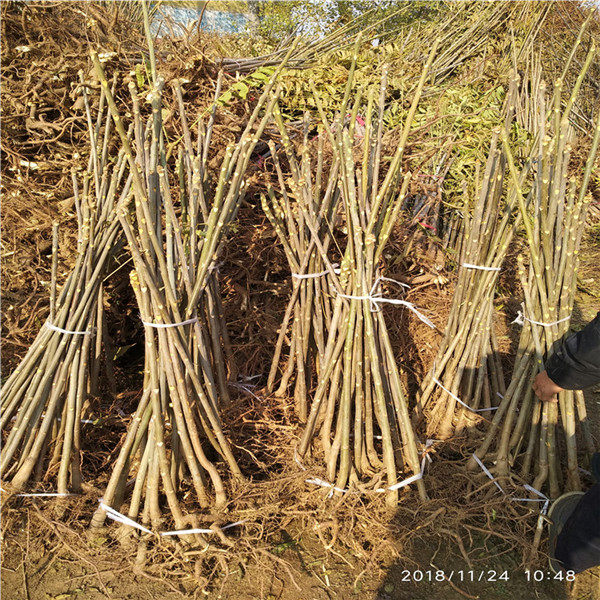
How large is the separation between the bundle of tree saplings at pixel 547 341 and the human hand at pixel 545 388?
0.15ft

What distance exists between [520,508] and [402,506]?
0.59 m

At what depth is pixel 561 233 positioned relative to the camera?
245 centimetres

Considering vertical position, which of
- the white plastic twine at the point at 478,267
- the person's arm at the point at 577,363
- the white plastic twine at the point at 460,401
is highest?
the white plastic twine at the point at 478,267

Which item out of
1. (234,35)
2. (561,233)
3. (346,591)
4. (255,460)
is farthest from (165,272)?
(234,35)

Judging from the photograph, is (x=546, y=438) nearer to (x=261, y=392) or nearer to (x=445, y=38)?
(x=261, y=392)

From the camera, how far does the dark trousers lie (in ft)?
6.41

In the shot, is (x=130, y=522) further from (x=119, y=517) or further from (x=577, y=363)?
(x=577, y=363)

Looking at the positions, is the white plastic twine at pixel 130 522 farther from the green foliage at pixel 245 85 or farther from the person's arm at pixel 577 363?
the green foliage at pixel 245 85

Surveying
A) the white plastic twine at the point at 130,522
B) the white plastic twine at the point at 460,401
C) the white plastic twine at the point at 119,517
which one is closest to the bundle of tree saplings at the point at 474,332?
the white plastic twine at the point at 460,401

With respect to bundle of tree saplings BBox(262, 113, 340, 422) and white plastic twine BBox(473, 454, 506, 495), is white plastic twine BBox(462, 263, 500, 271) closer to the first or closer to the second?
bundle of tree saplings BBox(262, 113, 340, 422)

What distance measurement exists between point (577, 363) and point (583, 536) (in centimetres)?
70

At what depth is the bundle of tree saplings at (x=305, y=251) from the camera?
8.16 ft

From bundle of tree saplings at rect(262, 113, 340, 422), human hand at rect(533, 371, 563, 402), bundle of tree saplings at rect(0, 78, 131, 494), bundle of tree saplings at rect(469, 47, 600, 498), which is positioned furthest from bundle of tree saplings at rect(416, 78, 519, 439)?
bundle of tree saplings at rect(0, 78, 131, 494)

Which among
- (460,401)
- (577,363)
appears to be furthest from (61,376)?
(577,363)
